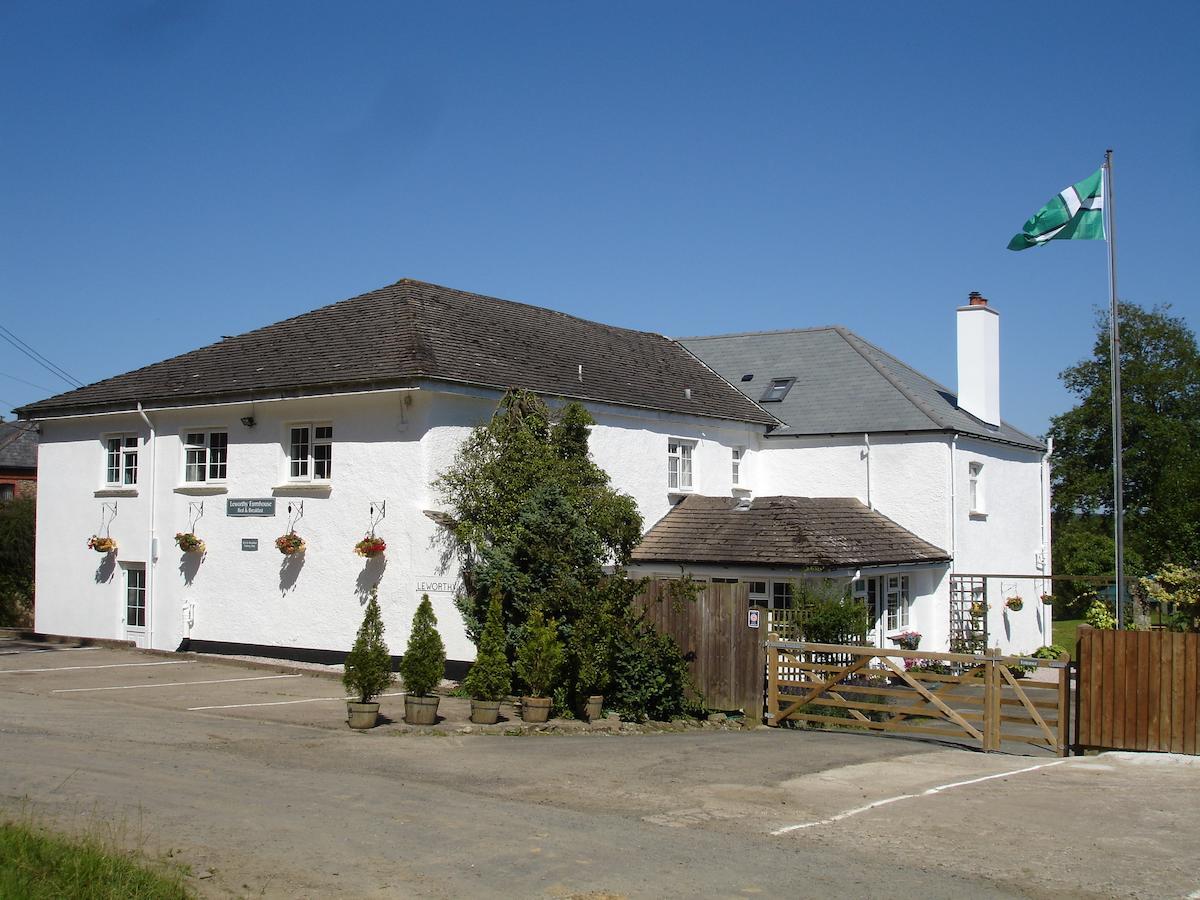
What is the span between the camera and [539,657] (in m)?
16.6

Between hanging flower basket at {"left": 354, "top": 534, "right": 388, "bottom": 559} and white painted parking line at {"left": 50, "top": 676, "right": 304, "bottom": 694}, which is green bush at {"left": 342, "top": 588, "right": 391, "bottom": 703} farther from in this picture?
white painted parking line at {"left": 50, "top": 676, "right": 304, "bottom": 694}

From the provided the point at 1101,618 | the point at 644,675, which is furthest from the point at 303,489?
the point at 1101,618

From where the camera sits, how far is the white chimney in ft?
98.3

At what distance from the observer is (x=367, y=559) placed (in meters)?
20.7

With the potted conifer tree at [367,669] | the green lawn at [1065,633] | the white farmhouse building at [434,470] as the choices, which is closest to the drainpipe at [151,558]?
the white farmhouse building at [434,470]

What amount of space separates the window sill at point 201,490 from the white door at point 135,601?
2.13 meters

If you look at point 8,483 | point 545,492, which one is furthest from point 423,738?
point 8,483

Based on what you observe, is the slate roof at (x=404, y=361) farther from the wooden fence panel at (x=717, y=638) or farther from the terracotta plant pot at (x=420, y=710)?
the terracotta plant pot at (x=420, y=710)

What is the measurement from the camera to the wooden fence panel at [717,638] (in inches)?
713

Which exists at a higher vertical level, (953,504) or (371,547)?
(953,504)

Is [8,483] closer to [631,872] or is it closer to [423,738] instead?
[423,738]

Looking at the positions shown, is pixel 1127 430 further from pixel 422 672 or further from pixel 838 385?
pixel 422 672

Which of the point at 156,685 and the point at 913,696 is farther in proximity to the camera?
the point at 156,685

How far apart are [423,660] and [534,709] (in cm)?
178
